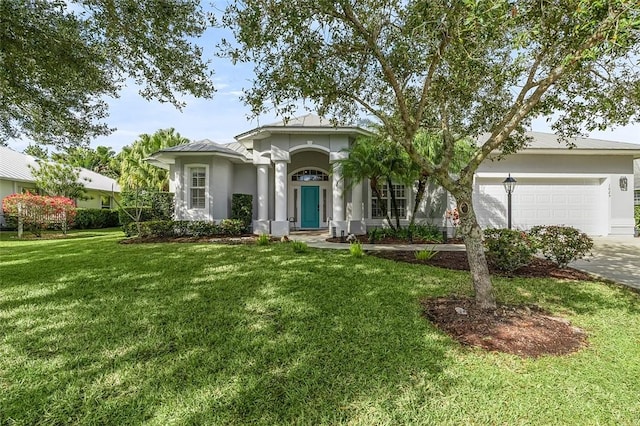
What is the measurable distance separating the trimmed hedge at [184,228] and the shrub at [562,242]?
10.7 meters

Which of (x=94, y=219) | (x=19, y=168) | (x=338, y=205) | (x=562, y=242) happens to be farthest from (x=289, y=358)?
(x=19, y=168)

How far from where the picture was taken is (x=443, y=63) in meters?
5.74

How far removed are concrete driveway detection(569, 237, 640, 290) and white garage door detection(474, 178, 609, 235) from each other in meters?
2.18

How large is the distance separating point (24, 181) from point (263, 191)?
16.8 metres

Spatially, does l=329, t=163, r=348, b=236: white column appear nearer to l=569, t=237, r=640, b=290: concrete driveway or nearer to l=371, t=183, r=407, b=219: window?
l=371, t=183, r=407, b=219: window

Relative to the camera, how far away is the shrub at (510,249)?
7215 mm

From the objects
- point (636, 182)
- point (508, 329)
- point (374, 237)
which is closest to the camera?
point (508, 329)

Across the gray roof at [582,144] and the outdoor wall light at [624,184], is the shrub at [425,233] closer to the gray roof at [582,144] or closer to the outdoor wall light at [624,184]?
the gray roof at [582,144]

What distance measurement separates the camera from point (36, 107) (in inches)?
357

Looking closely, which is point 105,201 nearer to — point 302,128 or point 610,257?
point 302,128

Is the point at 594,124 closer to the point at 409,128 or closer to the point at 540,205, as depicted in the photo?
the point at 409,128

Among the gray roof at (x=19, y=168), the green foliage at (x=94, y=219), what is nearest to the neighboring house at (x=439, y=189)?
the green foliage at (x=94, y=219)

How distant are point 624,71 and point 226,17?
269 inches

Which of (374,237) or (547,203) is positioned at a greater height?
(547,203)
